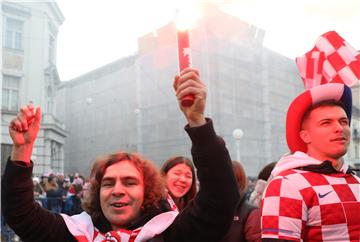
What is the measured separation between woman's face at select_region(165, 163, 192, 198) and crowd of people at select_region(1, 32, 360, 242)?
4.54 ft

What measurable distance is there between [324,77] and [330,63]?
148mm

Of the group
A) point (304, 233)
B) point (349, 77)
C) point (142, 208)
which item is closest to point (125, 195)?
point (142, 208)

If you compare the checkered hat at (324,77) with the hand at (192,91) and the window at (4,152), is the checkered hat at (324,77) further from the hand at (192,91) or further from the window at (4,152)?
the window at (4,152)

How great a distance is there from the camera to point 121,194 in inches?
A: 77.5

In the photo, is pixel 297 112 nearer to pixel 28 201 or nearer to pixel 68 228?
pixel 68 228

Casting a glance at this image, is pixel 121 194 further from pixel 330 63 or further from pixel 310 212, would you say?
pixel 330 63

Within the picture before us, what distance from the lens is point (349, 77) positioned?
8.80ft

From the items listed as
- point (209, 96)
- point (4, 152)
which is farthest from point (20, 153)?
point (209, 96)

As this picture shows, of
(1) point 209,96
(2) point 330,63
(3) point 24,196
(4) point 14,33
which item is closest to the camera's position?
(3) point 24,196

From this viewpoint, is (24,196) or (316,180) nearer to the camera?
(316,180)

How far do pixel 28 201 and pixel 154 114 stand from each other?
87.9 ft

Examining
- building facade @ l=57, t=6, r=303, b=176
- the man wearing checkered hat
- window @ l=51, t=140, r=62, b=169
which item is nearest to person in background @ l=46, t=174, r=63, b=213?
Answer: the man wearing checkered hat

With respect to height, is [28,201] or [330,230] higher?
[28,201]

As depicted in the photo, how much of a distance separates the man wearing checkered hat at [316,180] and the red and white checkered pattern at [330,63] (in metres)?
0.40
